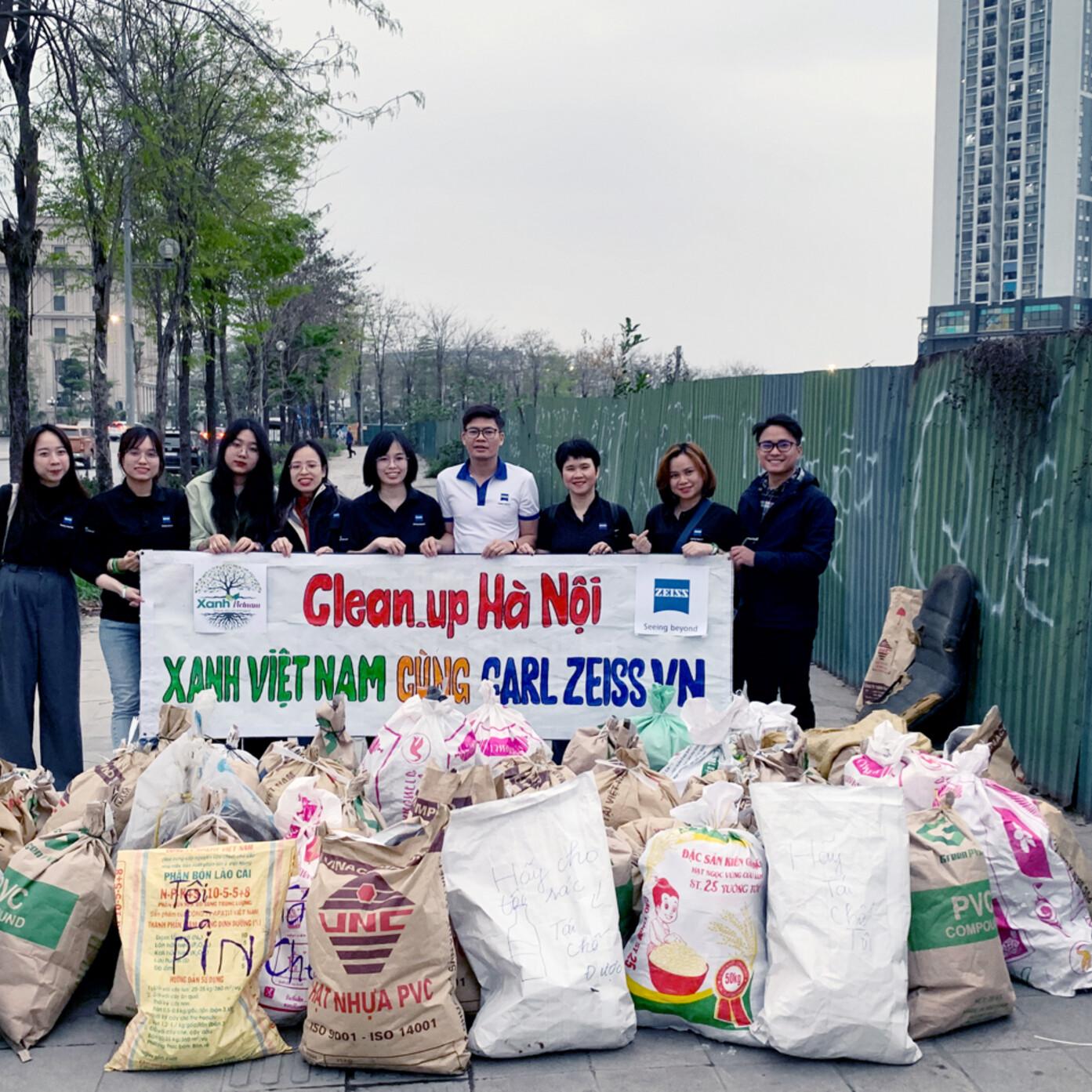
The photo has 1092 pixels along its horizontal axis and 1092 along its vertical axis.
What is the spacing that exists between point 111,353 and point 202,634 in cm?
10583

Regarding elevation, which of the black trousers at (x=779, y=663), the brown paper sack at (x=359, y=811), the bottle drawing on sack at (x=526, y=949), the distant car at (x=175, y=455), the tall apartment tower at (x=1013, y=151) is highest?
the tall apartment tower at (x=1013, y=151)

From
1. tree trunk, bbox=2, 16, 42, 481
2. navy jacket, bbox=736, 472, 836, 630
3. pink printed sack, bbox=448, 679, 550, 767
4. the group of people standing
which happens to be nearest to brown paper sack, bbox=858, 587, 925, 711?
the group of people standing

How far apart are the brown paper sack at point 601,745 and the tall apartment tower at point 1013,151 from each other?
5687 inches

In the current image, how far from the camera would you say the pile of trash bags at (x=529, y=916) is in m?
3.41

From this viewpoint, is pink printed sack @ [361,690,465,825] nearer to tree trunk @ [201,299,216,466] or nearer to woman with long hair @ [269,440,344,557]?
woman with long hair @ [269,440,344,557]

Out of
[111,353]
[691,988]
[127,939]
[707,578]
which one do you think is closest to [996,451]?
[707,578]

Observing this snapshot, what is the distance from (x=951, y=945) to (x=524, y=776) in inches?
55.2

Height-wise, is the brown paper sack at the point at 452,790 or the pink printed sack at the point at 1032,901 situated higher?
the brown paper sack at the point at 452,790

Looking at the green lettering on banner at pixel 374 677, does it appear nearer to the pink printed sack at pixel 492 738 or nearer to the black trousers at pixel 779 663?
the pink printed sack at pixel 492 738

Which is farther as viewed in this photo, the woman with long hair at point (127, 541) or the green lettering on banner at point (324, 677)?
the green lettering on banner at point (324, 677)

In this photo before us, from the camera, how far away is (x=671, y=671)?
19.0 ft

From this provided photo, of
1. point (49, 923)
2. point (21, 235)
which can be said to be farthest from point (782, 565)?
point (21, 235)

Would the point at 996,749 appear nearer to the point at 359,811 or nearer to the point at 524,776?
the point at 524,776

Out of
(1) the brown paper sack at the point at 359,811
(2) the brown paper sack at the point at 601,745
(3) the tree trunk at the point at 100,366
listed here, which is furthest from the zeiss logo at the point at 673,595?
(3) the tree trunk at the point at 100,366
